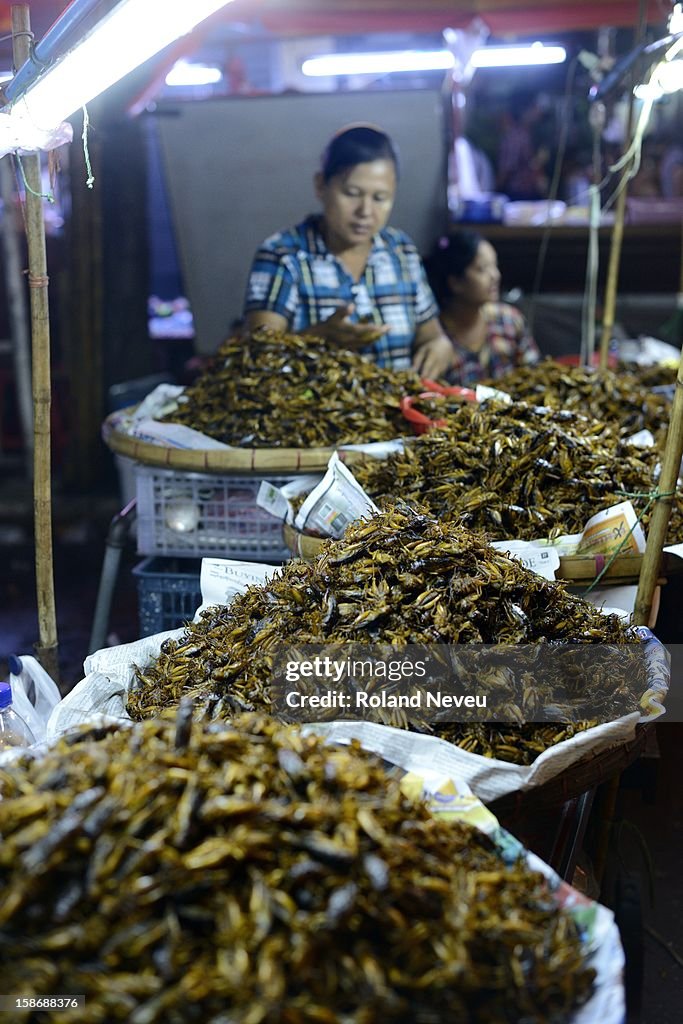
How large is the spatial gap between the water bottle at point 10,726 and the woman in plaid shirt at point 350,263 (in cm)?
236

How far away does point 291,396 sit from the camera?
3.16 metres

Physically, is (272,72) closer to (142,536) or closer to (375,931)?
(142,536)

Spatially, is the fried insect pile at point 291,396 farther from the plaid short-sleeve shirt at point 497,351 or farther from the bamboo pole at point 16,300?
the bamboo pole at point 16,300

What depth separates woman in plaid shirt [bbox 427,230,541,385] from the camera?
4668 millimetres

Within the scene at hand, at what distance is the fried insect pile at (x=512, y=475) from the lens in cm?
244

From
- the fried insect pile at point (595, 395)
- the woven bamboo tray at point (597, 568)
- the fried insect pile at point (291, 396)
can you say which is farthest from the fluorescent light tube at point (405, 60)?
the woven bamboo tray at point (597, 568)

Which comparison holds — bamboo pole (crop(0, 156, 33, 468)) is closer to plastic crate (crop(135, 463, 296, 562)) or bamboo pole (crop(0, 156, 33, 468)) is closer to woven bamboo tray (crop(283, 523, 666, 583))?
plastic crate (crop(135, 463, 296, 562))

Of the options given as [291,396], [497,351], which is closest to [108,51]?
[291,396]

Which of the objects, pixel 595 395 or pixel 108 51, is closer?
pixel 108 51

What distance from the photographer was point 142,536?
10.2 ft

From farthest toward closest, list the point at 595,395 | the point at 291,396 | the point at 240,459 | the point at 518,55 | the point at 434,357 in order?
the point at 518,55 → the point at 434,357 → the point at 595,395 → the point at 291,396 → the point at 240,459

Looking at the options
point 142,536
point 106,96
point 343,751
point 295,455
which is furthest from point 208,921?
point 106,96

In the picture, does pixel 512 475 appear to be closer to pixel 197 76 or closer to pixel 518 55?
pixel 518 55

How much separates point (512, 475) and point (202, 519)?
3.43ft
